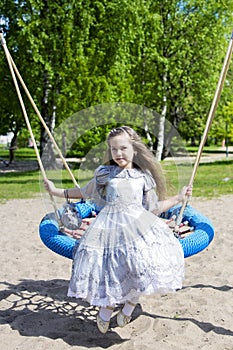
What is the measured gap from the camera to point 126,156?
3590 mm

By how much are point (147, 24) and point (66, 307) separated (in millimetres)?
18431

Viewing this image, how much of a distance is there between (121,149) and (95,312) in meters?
1.52

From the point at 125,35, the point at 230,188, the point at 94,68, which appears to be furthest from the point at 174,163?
the point at 125,35

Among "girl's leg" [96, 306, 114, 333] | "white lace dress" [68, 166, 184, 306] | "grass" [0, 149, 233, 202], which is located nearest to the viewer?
"white lace dress" [68, 166, 184, 306]

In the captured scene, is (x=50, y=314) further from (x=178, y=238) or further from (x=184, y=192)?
(x=184, y=192)

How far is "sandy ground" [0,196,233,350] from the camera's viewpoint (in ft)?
11.8

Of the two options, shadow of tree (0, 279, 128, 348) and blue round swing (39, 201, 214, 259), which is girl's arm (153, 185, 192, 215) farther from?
shadow of tree (0, 279, 128, 348)

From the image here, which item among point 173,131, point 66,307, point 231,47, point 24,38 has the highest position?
point 24,38

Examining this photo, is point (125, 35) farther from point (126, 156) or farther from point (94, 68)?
point (126, 156)

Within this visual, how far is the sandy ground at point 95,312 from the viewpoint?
358cm

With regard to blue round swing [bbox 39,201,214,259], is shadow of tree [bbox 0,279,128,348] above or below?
below

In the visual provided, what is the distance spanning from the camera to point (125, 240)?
3316 mm

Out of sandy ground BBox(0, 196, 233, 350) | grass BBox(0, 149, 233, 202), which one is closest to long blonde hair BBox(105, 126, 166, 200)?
grass BBox(0, 149, 233, 202)

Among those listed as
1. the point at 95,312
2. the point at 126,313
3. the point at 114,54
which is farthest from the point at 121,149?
the point at 114,54
